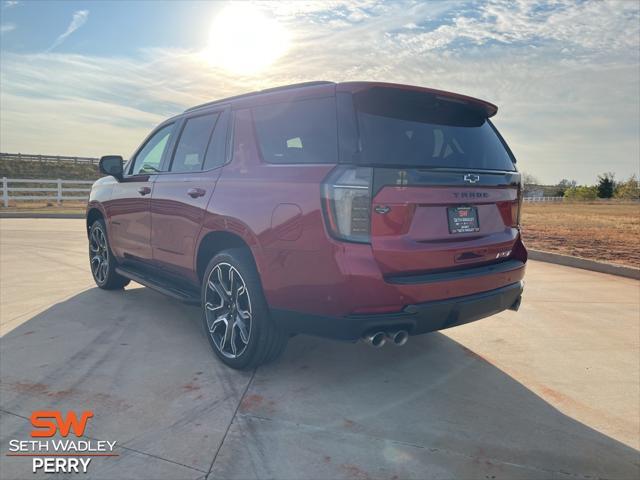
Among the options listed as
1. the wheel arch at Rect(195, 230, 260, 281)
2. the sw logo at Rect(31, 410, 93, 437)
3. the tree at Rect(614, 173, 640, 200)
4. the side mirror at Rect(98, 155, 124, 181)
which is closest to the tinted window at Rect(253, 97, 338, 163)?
the wheel arch at Rect(195, 230, 260, 281)

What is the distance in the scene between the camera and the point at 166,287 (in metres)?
4.41

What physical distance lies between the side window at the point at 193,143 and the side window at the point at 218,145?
83 mm

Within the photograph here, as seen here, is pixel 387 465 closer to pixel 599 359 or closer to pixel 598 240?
pixel 599 359

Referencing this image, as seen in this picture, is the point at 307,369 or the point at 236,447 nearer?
the point at 236,447

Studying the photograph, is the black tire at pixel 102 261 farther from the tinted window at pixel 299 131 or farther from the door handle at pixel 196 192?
the tinted window at pixel 299 131

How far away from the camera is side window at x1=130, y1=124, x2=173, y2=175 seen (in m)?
4.80

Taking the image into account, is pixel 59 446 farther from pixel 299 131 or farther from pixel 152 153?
pixel 152 153

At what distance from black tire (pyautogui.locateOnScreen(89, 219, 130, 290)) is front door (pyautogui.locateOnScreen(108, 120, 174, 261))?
243mm

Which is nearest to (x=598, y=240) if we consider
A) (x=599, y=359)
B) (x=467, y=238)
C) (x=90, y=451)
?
(x=599, y=359)

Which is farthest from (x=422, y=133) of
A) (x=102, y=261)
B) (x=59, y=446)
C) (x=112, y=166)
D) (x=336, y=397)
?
(x=102, y=261)

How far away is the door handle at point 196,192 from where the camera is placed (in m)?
3.85

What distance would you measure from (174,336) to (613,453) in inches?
129

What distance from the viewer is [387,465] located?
2.39m

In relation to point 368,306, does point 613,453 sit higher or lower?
lower
